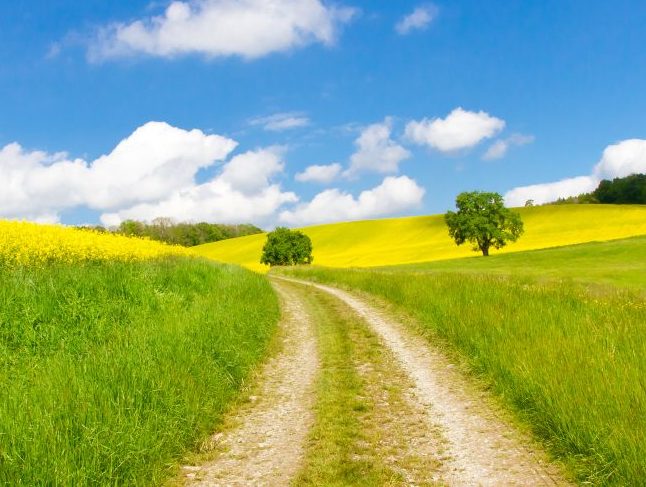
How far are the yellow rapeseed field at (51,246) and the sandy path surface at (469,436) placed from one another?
10949mm

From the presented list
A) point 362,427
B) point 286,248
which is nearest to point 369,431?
point 362,427

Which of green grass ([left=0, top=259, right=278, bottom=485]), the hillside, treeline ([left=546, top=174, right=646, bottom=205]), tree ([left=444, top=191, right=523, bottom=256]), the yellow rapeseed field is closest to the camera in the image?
green grass ([left=0, top=259, right=278, bottom=485])

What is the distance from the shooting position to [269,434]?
21.4ft

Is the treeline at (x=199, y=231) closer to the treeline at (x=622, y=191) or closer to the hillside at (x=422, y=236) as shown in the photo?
the hillside at (x=422, y=236)

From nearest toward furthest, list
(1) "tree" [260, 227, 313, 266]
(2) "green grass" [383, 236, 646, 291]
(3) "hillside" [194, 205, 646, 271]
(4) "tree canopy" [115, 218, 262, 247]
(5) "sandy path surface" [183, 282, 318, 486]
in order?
Answer: (5) "sandy path surface" [183, 282, 318, 486]
(2) "green grass" [383, 236, 646, 291]
(3) "hillside" [194, 205, 646, 271]
(1) "tree" [260, 227, 313, 266]
(4) "tree canopy" [115, 218, 262, 247]

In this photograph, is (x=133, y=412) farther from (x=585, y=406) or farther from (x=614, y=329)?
(x=614, y=329)

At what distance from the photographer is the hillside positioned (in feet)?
250

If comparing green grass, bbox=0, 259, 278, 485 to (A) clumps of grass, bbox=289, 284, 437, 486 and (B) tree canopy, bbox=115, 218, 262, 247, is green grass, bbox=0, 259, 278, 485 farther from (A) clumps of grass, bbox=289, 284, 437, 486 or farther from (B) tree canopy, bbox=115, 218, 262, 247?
(B) tree canopy, bbox=115, 218, 262, 247

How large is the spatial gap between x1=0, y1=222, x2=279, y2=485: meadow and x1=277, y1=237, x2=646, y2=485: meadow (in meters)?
4.33

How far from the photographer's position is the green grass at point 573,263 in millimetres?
38775

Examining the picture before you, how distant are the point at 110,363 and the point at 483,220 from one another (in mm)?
63830

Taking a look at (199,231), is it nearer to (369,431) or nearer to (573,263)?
(573,263)

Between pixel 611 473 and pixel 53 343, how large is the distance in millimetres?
8744

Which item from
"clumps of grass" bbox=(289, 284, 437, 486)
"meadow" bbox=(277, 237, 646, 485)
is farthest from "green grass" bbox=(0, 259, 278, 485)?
"meadow" bbox=(277, 237, 646, 485)
